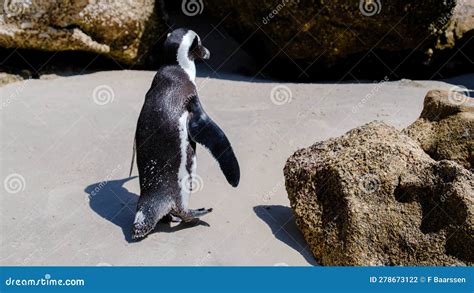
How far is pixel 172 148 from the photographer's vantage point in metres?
4.36

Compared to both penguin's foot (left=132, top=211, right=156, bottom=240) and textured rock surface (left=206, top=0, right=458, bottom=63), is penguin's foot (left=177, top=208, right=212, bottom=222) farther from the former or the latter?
textured rock surface (left=206, top=0, right=458, bottom=63)

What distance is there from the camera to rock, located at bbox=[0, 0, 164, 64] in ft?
23.9

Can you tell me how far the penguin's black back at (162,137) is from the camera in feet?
14.3

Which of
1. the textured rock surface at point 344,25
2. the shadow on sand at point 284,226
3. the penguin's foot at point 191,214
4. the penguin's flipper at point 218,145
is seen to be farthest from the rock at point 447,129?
the textured rock surface at point 344,25

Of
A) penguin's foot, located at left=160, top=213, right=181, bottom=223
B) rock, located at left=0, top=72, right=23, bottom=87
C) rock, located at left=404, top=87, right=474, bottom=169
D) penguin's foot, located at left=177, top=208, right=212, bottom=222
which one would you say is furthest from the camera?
rock, located at left=0, top=72, right=23, bottom=87

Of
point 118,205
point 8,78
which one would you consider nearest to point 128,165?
point 118,205

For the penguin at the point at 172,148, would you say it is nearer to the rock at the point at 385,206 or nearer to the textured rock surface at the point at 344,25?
the rock at the point at 385,206

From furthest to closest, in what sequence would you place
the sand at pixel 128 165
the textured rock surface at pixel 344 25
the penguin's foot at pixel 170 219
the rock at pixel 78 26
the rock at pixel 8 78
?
1. the textured rock surface at pixel 344 25
2. the rock at pixel 78 26
3. the rock at pixel 8 78
4. the penguin's foot at pixel 170 219
5. the sand at pixel 128 165

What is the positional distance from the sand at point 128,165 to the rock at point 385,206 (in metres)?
0.25

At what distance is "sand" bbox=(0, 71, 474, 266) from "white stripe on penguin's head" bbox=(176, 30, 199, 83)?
0.86 m

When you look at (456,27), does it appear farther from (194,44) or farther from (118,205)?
(118,205)

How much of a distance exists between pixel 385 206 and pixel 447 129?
3.11ft

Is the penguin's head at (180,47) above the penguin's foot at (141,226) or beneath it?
above

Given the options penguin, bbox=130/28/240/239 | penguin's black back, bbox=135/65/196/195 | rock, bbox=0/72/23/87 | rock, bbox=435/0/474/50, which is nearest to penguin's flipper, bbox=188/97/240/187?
penguin, bbox=130/28/240/239
